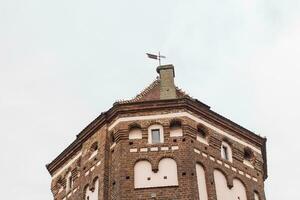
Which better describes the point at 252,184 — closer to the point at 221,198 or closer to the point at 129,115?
the point at 221,198

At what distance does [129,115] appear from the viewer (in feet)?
78.1

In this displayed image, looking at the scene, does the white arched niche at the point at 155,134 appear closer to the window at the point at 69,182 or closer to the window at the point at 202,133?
the window at the point at 202,133

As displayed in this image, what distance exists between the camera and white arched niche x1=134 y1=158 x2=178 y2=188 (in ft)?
71.5

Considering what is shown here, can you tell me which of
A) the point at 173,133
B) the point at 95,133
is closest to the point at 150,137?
the point at 173,133

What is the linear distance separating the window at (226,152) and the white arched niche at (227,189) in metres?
0.83

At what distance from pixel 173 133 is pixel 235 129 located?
99.6 inches

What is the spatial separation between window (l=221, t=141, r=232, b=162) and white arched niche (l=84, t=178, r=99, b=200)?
14.2 ft

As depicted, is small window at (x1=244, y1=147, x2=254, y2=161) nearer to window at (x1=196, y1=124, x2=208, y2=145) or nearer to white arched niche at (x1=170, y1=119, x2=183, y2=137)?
window at (x1=196, y1=124, x2=208, y2=145)

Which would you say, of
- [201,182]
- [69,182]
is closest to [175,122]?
[201,182]

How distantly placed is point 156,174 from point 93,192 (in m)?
2.26

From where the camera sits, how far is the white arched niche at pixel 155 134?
909 inches

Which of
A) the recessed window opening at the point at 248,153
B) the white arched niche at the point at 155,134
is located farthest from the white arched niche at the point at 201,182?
the recessed window opening at the point at 248,153

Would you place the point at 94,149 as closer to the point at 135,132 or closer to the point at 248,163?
the point at 135,132

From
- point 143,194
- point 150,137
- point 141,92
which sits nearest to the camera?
point 143,194
